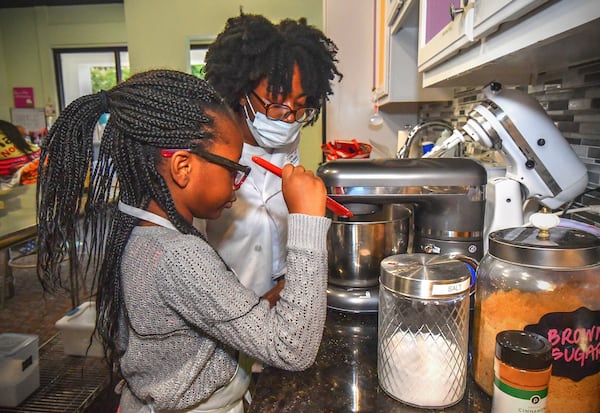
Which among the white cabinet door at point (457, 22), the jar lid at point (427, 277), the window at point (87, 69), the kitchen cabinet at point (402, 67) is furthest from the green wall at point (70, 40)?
the jar lid at point (427, 277)

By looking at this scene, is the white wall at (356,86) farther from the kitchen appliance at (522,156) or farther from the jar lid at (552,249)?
the jar lid at (552,249)

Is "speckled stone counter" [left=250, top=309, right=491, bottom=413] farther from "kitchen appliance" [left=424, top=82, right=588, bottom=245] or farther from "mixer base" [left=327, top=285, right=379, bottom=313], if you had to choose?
"kitchen appliance" [left=424, top=82, right=588, bottom=245]

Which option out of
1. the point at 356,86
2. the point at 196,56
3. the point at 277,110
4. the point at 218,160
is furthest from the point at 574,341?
the point at 196,56

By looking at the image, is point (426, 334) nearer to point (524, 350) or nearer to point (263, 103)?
point (524, 350)

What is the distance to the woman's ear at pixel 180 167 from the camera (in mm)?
646

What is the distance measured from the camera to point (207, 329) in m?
0.63

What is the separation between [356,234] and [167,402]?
17.4 inches

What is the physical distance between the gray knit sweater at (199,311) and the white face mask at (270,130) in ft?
1.66

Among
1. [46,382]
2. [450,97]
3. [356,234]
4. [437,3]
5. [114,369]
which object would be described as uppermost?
[437,3]

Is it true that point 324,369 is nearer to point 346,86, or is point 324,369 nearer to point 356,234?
point 356,234

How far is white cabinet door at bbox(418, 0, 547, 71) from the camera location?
1.83ft


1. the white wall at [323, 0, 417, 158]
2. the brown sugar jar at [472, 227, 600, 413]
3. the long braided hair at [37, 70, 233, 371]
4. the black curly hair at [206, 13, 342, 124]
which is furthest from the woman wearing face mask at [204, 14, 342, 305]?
the white wall at [323, 0, 417, 158]

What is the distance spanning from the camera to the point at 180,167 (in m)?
0.65

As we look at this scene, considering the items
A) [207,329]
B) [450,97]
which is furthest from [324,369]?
[450,97]
